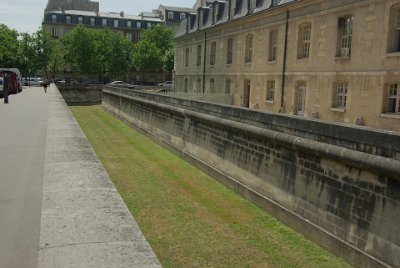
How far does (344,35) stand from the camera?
1984 centimetres

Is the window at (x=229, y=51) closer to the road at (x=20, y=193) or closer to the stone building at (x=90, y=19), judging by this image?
the road at (x=20, y=193)

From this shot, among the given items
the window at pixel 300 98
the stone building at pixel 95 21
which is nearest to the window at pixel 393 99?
the window at pixel 300 98

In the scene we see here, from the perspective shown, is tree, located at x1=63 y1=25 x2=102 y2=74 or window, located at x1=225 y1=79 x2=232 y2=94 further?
tree, located at x1=63 y1=25 x2=102 y2=74

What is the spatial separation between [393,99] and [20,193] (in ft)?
51.2

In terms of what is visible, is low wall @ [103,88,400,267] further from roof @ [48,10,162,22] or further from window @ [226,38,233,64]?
roof @ [48,10,162,22]

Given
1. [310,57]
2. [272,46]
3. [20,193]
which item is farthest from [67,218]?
[272,46]

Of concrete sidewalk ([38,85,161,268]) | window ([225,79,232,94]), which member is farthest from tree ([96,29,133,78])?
concrete sidewalk ([38,85,161,268])

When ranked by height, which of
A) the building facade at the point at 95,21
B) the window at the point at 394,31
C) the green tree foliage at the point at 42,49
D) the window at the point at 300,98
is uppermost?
the building facade at the point at 95,21

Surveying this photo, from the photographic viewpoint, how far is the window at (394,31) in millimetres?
16719

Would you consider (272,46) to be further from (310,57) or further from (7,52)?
(7,52)

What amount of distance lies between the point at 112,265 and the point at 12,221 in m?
2.68

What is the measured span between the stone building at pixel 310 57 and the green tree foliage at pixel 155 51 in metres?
32.4

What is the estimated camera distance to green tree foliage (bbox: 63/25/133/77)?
6669cm

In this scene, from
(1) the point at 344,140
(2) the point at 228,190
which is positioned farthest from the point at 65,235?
(2) the point at 228,190
